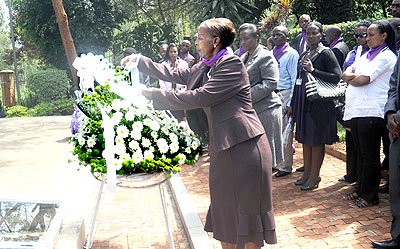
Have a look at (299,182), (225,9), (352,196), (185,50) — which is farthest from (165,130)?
(225,9)

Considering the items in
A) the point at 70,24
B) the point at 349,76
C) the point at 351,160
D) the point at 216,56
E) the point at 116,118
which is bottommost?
the point at 351,160

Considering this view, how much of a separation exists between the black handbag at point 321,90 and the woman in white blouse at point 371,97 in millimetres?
369

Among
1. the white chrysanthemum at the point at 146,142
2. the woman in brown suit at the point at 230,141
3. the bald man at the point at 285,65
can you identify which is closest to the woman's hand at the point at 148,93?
the woman in brown suit at the point at 230,141

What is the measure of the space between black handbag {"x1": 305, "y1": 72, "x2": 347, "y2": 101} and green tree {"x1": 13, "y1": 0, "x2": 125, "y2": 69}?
650 inches

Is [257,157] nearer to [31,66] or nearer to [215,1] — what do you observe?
[215,1]

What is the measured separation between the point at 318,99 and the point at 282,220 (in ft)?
4.87

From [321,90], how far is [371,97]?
700mm

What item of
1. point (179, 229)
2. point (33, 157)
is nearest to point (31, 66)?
point (33, 157)

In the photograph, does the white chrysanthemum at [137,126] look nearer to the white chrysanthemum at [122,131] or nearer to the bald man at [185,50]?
the white chrysanthemum at [122,131]

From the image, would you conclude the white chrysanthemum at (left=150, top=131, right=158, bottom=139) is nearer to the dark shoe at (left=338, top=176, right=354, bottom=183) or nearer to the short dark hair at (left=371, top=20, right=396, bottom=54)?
the short dark hair at (left=371, top=20, right=396, bottom=54)

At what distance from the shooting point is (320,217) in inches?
185

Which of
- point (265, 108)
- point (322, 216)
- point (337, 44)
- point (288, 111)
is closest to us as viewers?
point (322, 216)

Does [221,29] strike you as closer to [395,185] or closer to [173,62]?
[395,185]

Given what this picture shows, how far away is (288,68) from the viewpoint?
6023 millimetres
